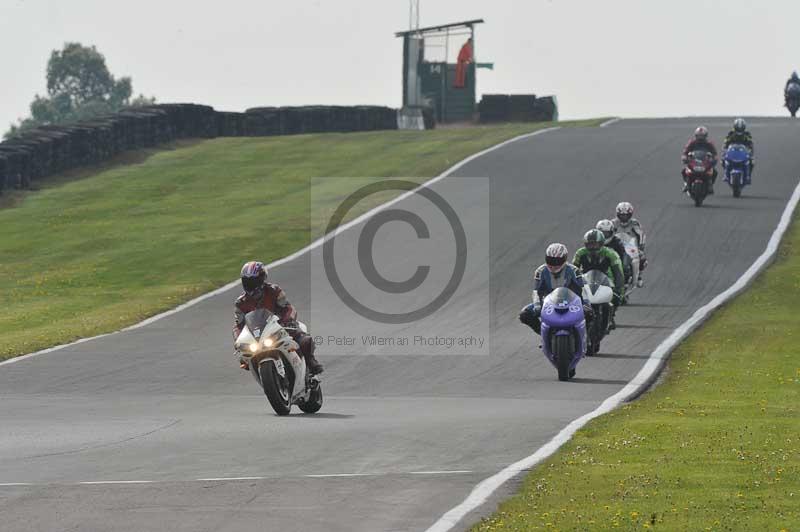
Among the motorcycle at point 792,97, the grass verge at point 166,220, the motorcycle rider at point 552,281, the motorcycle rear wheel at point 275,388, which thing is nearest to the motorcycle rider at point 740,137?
the grass verge at point 166,220

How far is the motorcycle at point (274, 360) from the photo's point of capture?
1581cm

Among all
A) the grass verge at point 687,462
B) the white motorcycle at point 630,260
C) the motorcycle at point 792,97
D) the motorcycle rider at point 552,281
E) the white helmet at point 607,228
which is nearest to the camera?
the grass verge at point 687,462

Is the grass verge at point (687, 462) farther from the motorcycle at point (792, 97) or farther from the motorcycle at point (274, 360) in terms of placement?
Answer: the motorcycle at point (792, 97)

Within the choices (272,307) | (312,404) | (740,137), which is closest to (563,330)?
(312,404)

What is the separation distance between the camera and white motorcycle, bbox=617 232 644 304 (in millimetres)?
26487

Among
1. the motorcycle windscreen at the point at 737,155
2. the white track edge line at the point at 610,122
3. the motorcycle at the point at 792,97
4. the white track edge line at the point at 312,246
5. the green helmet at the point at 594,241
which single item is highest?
the motorcycle at the point at 792,97

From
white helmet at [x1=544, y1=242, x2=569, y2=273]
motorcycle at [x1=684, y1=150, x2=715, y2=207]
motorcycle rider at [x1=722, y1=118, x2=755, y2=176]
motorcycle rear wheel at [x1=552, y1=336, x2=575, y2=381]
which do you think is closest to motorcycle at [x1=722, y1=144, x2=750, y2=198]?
motorcycle rider at [x1=722, y1=118, x2=755, y2=176]

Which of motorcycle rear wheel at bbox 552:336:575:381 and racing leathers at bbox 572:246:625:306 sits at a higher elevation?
racing leathers at bbox 572:246:625:306

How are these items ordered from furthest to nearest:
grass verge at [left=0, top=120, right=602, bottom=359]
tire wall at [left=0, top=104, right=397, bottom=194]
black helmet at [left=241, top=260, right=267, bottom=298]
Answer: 1. tire wall at [left=0, top=104, right=397, bottom=194]
2. grass verge at [left=0, top=120, right=602, bottom=359]
3. black helmet at [left=241, top=260, right=267, bottom=298]

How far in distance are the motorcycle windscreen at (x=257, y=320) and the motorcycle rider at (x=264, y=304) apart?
0.15m

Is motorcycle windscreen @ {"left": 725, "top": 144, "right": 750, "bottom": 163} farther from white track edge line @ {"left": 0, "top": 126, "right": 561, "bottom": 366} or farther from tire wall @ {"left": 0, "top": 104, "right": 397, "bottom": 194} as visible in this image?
tire wall @ {"left": 0, "top": 104, "right": 397, "bottom": 194}

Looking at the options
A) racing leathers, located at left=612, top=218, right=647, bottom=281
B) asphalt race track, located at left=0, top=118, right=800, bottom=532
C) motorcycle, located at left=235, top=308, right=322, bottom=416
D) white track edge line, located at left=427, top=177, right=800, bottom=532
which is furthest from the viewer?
racing leathers, located at left=612, top=218, right=647, bottom=281

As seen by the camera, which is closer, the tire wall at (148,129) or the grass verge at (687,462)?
the grass verge at (687,462)

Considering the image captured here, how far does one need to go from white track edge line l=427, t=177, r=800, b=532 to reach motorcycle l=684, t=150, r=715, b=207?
6.21 ft
